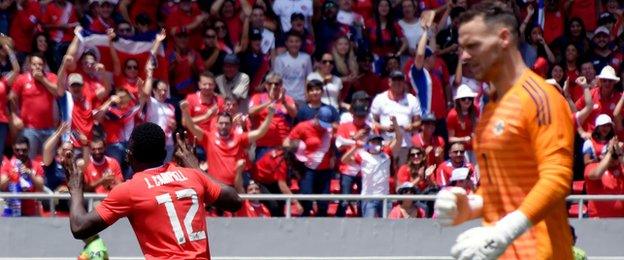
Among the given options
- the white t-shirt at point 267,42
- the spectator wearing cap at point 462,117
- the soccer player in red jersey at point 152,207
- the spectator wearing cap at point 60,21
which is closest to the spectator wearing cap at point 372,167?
the spectator wearing cap at point 462,117

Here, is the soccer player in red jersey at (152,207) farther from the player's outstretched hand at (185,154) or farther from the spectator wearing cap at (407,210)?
the spectator wearing cap at (407,210)

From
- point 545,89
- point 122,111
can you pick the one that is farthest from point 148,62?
point 545,89

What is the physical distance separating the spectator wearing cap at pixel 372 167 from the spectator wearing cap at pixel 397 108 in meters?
0.61

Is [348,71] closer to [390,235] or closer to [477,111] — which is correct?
[477,111]

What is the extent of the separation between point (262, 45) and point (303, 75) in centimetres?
68

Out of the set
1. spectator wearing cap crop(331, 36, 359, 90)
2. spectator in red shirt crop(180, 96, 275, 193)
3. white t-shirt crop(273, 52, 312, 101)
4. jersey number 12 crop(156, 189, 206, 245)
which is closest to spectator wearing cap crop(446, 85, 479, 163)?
spectator wearing cap crop(331, 36, 359, 90)

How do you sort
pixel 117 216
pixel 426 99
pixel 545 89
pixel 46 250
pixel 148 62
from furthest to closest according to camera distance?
pixel 426 99 < pixel 148 62 < pixel 46 250 < pixel 117 216 < pixel 545 89

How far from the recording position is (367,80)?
1647 cm

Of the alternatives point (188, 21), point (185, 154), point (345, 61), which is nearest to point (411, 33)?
point (345, 61)

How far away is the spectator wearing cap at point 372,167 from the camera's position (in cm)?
1435

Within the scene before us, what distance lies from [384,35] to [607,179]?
3.40 metres

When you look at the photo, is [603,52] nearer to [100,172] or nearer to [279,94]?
[279,94]

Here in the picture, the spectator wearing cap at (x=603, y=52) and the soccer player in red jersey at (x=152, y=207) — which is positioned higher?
the soccer player in red jersey at (x=152, y=207)

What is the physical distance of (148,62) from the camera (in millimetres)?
14945
